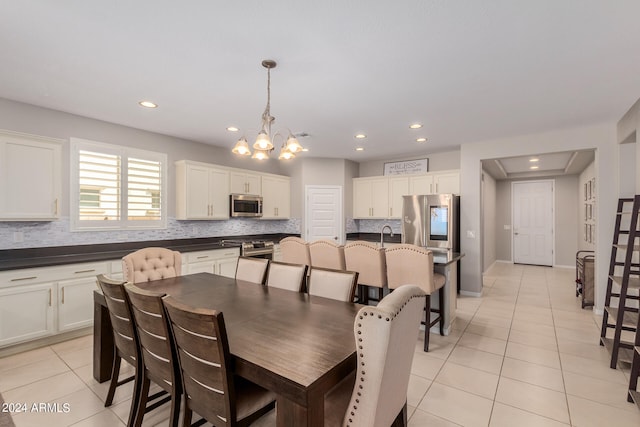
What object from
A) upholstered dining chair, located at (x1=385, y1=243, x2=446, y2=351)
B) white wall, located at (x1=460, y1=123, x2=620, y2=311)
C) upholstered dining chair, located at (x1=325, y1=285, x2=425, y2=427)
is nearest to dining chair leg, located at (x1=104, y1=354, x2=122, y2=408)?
upholstered dining chair, located at (x1=325, y1=285, x2=425, y2=427)

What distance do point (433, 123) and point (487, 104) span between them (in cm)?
76

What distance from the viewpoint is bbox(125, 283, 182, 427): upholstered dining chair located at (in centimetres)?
153

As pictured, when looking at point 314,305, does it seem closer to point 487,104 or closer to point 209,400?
point 209,400

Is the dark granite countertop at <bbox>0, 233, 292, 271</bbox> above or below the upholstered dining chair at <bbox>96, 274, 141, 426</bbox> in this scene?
above

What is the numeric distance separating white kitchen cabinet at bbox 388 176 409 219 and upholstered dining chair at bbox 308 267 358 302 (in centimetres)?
381

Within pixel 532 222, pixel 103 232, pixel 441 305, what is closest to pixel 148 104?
pixel 103 232

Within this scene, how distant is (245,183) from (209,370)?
14.4 ft

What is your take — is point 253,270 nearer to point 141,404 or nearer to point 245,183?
point 141,404

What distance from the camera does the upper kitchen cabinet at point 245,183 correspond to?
527cm

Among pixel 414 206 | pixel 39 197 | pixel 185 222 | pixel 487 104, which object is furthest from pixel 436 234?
pixel 39 197

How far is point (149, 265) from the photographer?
2.90 meters

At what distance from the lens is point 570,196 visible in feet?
24.0

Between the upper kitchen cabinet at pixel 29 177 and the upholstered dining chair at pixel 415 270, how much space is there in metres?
3.72

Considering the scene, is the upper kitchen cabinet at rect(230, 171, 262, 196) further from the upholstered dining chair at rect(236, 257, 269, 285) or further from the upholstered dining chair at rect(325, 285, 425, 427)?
the upholstered dining chair at rect(325, 285, 425, 427)
